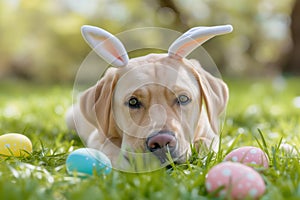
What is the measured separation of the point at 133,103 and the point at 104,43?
0.45 meters

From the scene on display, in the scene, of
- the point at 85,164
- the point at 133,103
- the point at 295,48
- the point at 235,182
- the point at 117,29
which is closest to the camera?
the point at 235,182

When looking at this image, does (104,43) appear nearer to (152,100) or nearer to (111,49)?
(111,49)

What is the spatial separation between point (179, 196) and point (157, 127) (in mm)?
771

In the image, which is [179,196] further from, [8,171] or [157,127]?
[8,171]

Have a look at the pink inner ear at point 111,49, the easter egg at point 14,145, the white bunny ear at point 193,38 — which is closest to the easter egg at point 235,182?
the white bunny ear at point 193,38

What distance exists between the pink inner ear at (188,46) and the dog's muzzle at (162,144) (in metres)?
0.68

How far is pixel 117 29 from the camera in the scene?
1347 centimetres

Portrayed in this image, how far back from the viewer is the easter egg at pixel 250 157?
2.89 m

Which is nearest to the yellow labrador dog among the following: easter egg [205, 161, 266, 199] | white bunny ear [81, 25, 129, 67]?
white bunny ear [81, 25, 129, 67]

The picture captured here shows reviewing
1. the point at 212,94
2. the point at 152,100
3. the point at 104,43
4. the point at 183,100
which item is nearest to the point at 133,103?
the point at 152,100

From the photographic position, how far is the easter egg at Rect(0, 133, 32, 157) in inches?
132

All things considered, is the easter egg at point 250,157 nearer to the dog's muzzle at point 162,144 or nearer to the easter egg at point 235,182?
the dog's muzzle at point 162,144

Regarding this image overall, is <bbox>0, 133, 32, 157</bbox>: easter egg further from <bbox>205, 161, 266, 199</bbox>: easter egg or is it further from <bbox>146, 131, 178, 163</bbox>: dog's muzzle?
<bbox>205, 161, 266, 199</bbox>: easter egg

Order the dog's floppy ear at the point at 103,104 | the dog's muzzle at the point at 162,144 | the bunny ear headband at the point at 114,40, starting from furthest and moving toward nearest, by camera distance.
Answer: the dog's floppy ear at the point at 103,104 < the bunny ear headband at the point at 114,40 < the dog's muzzle at the point at 162,144
